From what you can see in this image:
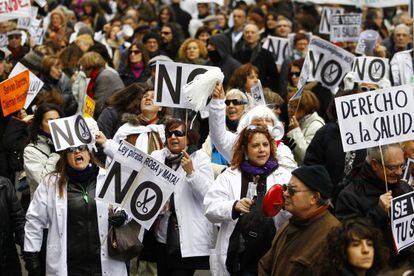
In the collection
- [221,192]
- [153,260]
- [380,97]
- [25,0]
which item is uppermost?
[25,0]

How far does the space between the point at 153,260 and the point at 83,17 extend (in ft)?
47.6

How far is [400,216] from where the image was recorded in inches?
322

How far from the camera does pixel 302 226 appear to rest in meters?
7.64

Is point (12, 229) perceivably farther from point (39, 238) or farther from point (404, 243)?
point (404, 243)

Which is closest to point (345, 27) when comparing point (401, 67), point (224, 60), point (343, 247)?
point (401, 67)

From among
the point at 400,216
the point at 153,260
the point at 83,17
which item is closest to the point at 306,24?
the point at 83,17

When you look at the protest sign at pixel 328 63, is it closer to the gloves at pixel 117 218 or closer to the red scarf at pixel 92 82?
the red scarf at pixel 92 82

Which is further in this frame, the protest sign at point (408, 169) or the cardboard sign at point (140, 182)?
the protest sign at point (408, 169)

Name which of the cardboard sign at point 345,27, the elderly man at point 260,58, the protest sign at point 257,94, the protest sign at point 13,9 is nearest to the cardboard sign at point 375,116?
the protest sign at point 257,94

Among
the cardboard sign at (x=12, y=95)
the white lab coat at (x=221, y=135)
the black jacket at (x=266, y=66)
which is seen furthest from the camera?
the black jacket at (x=266, y=66)

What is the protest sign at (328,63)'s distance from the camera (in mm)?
13938

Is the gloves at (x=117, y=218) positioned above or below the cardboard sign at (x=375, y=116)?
below

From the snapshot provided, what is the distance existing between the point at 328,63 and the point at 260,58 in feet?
9.16

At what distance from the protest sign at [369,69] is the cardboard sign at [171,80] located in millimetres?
4051
